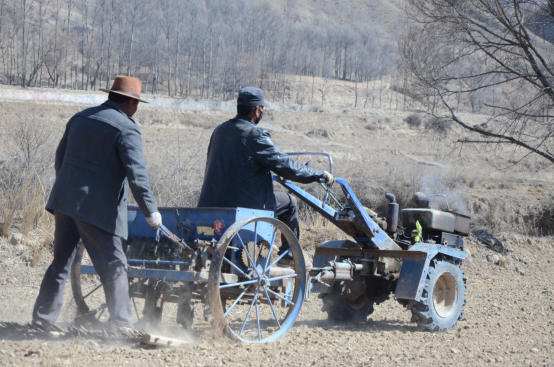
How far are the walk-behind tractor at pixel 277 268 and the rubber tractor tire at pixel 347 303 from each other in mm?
12

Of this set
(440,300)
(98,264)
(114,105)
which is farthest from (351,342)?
(114,105)

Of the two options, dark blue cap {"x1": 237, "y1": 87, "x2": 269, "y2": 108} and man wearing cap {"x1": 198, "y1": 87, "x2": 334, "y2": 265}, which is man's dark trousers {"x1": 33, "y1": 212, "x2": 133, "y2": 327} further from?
dark blue cap {"x1": 237, "y1": 87, "x2": 269, "y2": 108}

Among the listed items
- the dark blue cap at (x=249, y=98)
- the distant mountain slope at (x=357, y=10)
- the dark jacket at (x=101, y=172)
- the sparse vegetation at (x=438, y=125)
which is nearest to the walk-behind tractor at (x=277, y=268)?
the dark jacket at (x=101, y=172)

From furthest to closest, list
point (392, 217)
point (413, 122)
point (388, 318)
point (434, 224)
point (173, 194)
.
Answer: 1. point (413, 122)
2. point (173, 194)
3. point (388, 318)
4. point (434, 224)
5. point (392, 217)

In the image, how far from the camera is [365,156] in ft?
125

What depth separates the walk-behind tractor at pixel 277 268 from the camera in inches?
Answer: 192

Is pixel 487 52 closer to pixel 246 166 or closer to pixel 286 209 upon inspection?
pixel 286 209

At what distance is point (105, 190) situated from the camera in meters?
4.62

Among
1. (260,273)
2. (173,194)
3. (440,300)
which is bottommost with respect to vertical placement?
(440,300)

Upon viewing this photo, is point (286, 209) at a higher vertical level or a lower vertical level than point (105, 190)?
lower

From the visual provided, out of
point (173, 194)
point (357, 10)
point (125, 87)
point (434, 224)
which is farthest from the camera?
point (357, 10)

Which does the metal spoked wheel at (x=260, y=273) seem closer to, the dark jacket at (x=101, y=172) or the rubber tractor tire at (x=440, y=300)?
the dark jacket at (x=101, y=172)

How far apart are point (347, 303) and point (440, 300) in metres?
1.08

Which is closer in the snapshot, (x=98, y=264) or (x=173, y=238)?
(x=98, y=264)
